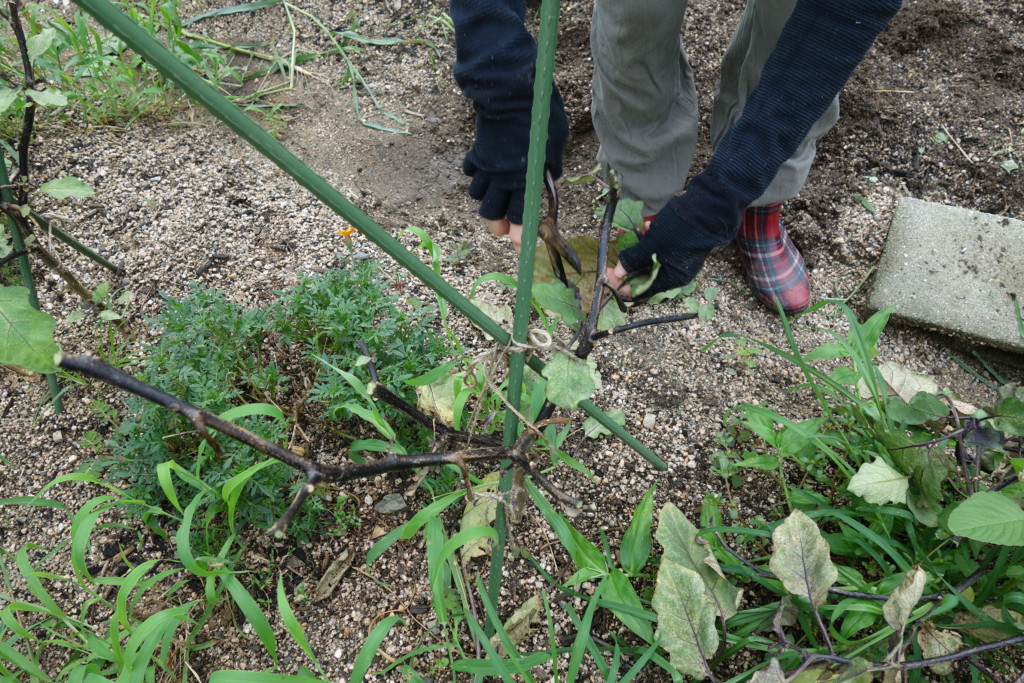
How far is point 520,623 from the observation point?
1179 mm

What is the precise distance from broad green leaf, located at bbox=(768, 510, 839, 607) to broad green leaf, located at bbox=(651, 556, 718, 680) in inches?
4.7

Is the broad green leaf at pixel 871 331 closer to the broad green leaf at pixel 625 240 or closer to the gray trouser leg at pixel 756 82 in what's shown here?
the gray trouser leg at pixel 756 82

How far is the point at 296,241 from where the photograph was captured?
1.79 meters

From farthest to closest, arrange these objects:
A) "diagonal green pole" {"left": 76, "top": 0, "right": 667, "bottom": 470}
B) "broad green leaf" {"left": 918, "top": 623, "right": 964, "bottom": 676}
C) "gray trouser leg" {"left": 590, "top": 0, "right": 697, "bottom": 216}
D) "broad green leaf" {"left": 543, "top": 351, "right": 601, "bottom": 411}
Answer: "gray trouser leg" {"left": 590, "top": 0, "right": 697, "bottom": 216}
"broad green leaf" {"left": 918, "top": 623, "right": 964, "bottom": 676}
"broad green leaf" {"left": 543, "top": 351, "right": 601, "bottom": 411}
"diagonal green pole" {"left": 76, "top": 0, "right": 667, "bottom": 470}

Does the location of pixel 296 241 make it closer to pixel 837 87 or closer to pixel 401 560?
pixel 401 560

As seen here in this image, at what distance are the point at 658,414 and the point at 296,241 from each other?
1.07 m

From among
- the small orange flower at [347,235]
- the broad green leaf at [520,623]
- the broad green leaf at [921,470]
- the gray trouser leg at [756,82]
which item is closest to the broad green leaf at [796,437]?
the broad green leaf at [921,470]

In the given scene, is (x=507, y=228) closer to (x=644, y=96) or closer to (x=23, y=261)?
(x=644, y=96)

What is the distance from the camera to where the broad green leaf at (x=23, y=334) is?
60 cm

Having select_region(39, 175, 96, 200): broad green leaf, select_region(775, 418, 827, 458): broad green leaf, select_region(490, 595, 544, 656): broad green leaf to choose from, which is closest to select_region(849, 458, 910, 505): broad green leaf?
select_region(775, 418, 827, 458): broad green leaf

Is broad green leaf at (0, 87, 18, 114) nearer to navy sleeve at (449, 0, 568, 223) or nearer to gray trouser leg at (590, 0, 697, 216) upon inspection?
navy sleeve at (449, 0, 568, 223)

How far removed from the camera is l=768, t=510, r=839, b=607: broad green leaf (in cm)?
96

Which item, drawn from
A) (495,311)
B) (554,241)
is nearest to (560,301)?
(554,241)

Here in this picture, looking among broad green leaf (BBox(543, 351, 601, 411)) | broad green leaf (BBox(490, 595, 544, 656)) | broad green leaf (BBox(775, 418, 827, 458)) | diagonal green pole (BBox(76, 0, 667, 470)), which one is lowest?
broad green leaf (BBox(490, 595, 544, 656))
